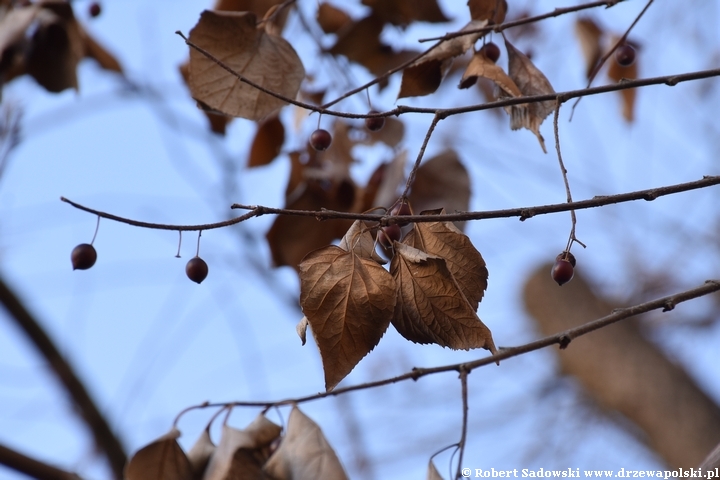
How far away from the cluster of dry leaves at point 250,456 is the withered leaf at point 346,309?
8.4 inches

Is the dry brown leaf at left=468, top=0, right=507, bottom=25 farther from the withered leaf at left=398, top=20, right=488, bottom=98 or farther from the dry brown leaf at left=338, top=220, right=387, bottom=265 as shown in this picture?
the dry brown leaf at left=338, top=220, right=387, bottom=265

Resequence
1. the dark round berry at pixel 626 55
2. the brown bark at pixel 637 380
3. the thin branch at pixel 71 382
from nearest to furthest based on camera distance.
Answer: the dark round berry at pixel 626 55 → the thin branch at pixel 71 382 → the brown bark at pixel 637 380

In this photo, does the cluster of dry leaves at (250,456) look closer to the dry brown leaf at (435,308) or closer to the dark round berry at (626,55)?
the dry brown leaf at (435,308)

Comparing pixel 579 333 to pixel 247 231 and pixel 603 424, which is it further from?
pixel 603 424

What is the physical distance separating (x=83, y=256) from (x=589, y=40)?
986mm

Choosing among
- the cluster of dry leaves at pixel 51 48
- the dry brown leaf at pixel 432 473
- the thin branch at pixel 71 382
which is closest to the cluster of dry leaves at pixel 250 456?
the dry brown leaf at pixel 432 473

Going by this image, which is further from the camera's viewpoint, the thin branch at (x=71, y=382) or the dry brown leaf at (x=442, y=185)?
the thin branch at (x=71, y=382)

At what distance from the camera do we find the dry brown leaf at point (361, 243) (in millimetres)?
727

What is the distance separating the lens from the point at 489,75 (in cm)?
82

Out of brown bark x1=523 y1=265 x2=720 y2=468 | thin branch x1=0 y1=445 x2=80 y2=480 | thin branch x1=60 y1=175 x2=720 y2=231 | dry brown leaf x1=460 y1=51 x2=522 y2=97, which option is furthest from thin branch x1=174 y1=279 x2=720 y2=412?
brown bark x1=523 y1=265 x2=720 y2=468

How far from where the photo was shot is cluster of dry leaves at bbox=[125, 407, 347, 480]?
0.87 m

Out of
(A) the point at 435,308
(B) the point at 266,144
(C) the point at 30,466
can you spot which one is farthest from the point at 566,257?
(C) the point at 30,466

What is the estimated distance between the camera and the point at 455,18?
4.02 ft

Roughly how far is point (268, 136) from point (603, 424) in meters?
3.29
